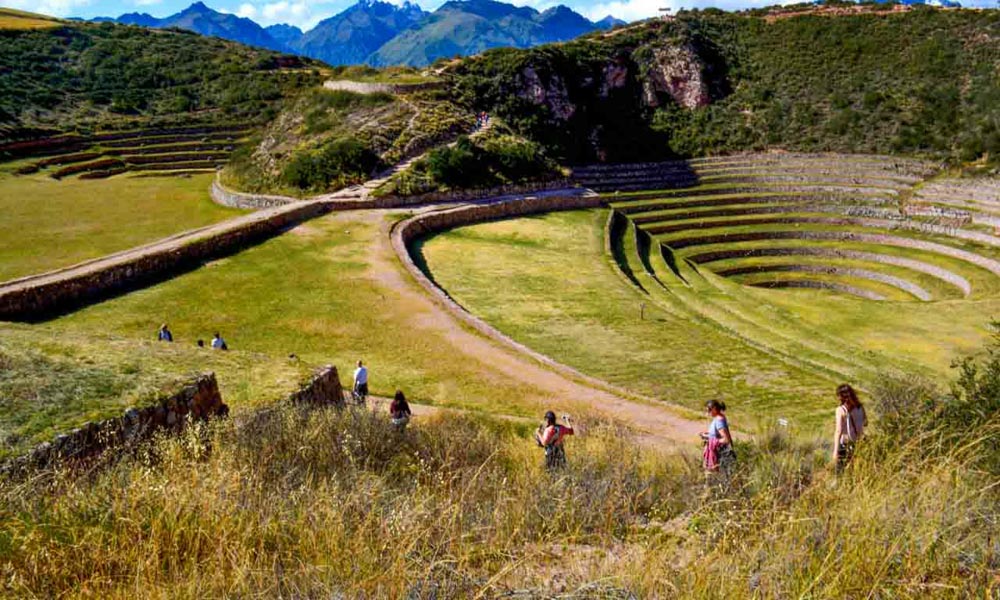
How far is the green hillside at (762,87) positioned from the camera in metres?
46.8

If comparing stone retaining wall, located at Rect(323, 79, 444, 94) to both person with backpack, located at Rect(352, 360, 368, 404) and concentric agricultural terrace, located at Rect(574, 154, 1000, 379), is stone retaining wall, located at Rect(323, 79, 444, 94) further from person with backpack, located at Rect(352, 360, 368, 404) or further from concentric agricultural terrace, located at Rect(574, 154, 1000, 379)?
person with backpack, located at Rect(352, 360, 368, 404)

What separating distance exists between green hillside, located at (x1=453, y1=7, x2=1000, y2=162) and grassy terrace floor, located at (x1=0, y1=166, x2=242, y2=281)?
2241 cm

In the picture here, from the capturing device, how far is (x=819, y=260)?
3503 cm

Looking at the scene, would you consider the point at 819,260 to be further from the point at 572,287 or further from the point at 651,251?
the point at 572,287

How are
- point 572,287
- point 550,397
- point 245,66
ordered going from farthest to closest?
point 245,66
point 572,287
point 550,397

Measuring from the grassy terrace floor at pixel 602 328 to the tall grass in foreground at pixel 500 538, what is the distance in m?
8.41

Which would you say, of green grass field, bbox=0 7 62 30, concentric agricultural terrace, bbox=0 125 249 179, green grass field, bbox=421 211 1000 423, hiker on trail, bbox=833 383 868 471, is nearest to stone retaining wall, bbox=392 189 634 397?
green grass field, bbox=421 211 1000 423

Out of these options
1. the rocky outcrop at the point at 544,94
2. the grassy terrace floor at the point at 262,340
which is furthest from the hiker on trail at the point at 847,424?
the rocky outcrop at the point at 544,94

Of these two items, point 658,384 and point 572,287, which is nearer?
point 658,384

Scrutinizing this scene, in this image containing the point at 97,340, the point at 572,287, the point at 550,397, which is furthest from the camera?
the point at 572,287

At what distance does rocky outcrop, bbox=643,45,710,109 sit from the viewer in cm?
5628

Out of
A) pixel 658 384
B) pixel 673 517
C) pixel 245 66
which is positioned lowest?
pixel 658 384

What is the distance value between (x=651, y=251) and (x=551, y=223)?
16.5ft

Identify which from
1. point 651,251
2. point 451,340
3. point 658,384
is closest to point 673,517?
point 658,384
